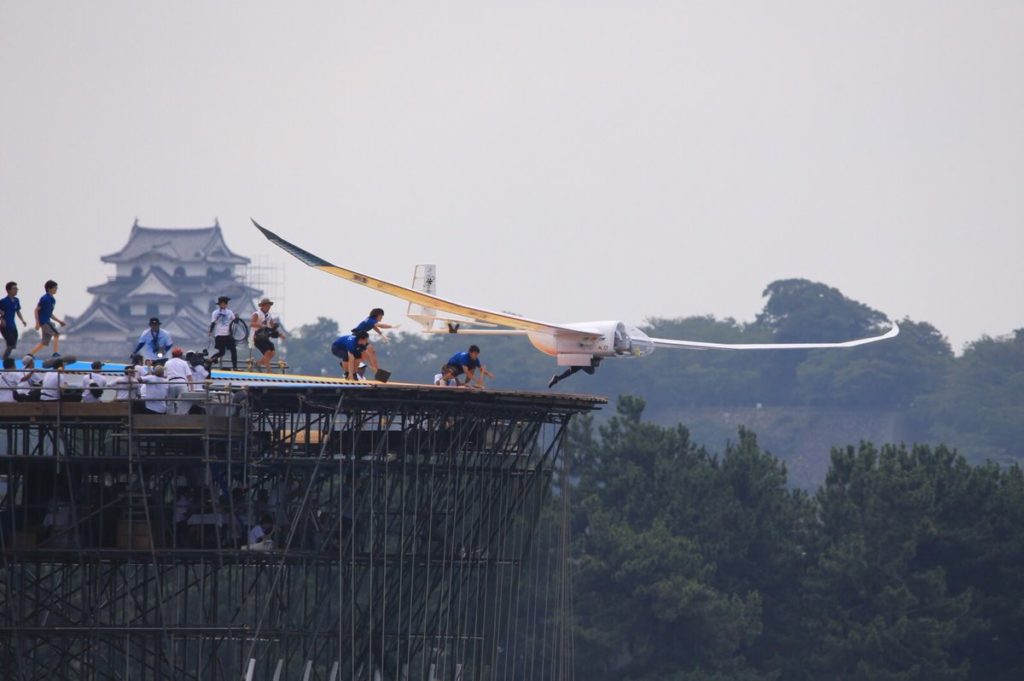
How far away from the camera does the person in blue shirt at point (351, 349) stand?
182 feet

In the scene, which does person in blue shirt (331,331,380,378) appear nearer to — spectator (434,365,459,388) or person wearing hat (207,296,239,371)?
spectator (434,365,459,388)

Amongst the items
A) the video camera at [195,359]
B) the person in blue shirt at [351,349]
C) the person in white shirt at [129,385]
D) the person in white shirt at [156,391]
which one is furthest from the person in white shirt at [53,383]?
the person in blue shirt at [351,349]

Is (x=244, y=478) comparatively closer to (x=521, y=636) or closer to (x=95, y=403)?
(x=95, y=403)

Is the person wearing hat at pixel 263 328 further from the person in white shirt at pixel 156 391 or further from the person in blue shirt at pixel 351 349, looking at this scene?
the person in white shirt at pixel 156 391

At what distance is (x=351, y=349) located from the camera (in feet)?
183

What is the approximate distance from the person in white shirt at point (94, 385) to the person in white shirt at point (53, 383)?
0.57m

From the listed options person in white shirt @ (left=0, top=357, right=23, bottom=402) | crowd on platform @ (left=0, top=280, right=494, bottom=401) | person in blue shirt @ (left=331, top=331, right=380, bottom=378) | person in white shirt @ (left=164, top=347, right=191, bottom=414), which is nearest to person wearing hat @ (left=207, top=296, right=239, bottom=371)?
crowd on platform @ (left=0, top=280, right=494, bottom=401)

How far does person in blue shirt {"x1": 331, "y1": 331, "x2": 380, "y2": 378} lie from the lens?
5538cm

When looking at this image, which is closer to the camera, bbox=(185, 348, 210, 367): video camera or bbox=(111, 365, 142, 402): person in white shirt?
bbox=(111, 365, 142, 402): person in white shirt

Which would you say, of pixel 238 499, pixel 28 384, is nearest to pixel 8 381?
pixel 28 384

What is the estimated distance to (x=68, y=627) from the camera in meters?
55.6

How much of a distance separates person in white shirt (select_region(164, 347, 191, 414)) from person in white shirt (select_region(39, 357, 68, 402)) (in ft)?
8.07

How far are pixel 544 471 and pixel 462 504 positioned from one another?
677 centimetres

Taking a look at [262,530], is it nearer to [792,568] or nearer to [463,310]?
[463,310]
